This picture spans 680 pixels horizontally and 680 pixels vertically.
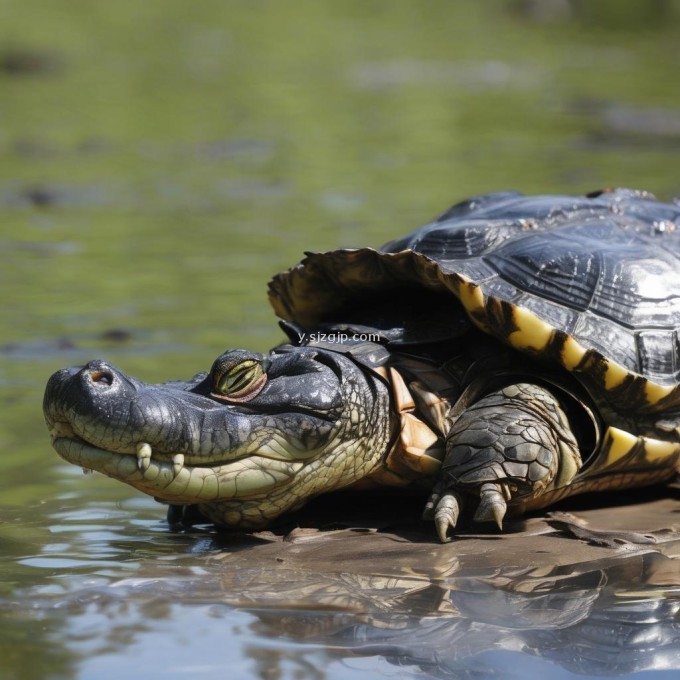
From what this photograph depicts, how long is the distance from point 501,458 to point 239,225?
18.7 feet

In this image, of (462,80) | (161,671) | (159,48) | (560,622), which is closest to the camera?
(161,671)

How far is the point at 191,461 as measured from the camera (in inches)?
147

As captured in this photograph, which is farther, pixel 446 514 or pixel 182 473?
pixel 446 514

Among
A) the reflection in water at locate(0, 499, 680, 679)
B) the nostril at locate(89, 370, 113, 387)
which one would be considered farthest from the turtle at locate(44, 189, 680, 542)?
the reflection in water at locate(0, 499, 680, 679)

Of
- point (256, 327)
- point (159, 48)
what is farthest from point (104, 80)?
point (256, 327)

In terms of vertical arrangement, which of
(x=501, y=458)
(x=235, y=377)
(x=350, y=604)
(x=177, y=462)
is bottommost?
(x=350, y=604)

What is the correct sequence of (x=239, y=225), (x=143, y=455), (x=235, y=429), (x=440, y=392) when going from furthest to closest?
1. (x=239, y=225)
2. (x=440, y=392)
3. (x=235, y=429)
4. (x=143, y=455)

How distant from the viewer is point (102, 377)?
3.65 m

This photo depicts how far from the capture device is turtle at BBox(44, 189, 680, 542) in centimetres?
373

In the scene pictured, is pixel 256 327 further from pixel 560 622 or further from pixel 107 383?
pixel 560 622

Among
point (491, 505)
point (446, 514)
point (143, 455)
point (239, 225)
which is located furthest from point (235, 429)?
point (239, 225)

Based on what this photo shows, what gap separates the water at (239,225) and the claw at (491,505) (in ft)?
0.61

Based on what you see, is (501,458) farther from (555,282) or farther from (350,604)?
(350,604)

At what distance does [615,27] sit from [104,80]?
42.9 feet
